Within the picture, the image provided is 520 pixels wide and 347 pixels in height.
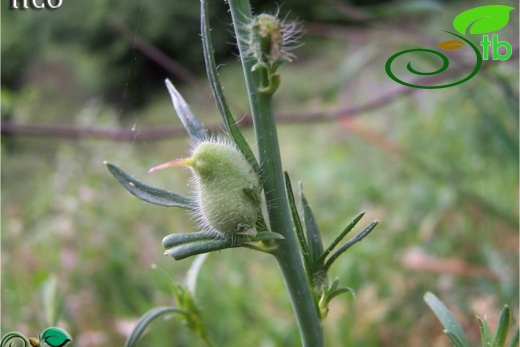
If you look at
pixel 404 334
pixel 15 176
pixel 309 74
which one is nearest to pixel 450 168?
pixel 404 334

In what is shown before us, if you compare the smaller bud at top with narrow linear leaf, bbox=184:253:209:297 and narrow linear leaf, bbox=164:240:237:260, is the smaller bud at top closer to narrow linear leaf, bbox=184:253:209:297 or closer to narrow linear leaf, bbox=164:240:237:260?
narrow linear leaf, bbox=164:240:237:260

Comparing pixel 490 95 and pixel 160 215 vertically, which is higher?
pixel 490 95

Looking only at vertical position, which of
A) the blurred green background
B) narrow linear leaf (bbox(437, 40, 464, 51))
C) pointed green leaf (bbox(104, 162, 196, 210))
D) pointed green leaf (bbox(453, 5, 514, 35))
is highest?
pointed green leaf (bbox(453, 5, 514, 35))

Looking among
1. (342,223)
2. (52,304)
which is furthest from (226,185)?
(342,223)

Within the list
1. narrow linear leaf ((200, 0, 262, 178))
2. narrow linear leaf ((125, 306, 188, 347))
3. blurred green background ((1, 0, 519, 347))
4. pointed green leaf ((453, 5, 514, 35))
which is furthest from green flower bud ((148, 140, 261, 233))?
pointed green leaf ((453, 5, 514, 35))

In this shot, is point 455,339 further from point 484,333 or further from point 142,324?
point 142,324

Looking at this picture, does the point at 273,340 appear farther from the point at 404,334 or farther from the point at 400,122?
the point at 400,122

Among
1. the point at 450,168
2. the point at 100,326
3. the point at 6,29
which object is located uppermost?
the point at 6,29
